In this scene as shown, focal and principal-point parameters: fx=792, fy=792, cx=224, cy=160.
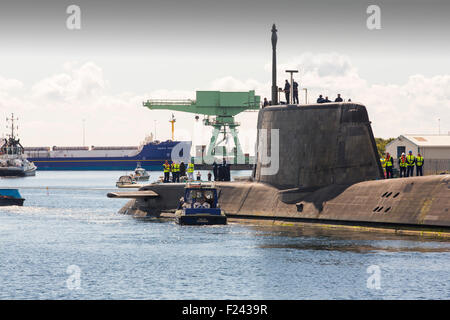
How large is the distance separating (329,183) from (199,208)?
6.94 meters

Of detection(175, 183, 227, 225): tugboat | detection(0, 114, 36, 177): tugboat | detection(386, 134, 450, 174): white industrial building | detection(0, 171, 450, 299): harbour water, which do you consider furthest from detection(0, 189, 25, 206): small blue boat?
detection(0, 114, 36, 177): tugboat

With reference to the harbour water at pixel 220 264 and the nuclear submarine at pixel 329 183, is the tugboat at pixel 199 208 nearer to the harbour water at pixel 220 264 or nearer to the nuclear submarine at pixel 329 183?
the harbour water at pixel 220 264

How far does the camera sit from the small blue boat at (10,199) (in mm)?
58906

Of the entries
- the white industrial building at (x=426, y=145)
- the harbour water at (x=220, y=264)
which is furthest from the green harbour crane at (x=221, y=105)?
the harbour water at (x=220, y=264)

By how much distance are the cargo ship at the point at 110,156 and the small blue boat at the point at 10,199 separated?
107 metres

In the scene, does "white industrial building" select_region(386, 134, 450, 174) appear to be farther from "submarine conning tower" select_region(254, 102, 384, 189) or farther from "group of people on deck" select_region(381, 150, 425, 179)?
"submarine conning tower" select_region(254, 102, 384, 189)

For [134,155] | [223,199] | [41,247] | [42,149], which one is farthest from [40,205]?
[42,149]

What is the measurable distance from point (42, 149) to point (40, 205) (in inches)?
5072

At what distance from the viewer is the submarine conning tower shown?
110 ft

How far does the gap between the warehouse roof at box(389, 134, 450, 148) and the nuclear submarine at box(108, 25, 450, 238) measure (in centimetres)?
3234

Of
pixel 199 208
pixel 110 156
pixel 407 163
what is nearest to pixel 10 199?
pixel 199 208

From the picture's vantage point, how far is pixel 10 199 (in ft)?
193

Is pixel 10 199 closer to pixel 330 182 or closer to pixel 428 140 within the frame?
pixel 330 182
